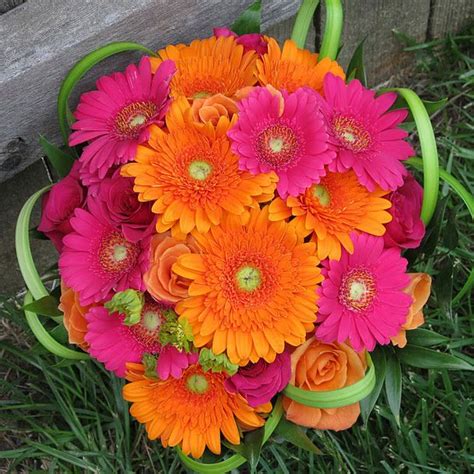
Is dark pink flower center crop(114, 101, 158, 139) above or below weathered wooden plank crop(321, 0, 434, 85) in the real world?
above

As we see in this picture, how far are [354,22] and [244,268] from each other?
2.56 feet

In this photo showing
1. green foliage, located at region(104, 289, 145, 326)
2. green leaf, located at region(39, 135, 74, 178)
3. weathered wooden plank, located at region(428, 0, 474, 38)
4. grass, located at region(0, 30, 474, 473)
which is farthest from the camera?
weathered wooden plank, located at region(428, 0, 474, 38)

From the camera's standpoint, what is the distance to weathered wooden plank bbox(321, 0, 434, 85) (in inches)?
61.1

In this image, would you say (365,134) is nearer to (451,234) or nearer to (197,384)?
(451,234)

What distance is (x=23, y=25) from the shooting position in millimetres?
1132

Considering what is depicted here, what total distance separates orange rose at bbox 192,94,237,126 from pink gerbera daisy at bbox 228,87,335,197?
0.09 feet

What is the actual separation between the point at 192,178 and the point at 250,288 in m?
0.15

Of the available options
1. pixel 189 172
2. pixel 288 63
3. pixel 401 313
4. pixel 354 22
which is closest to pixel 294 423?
pixel 401 313

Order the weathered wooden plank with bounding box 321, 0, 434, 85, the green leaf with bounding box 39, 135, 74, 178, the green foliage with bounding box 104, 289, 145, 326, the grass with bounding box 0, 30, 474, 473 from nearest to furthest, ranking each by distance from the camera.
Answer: the green foliage with bounding box 104, 289, 145, 326 < the green leaf with bounding box 39, 135, 74, 178 < the grass with bounding box 0, 30, 474, 473 < the weathered wooden plank with bounding box 321, 0, 434, 85

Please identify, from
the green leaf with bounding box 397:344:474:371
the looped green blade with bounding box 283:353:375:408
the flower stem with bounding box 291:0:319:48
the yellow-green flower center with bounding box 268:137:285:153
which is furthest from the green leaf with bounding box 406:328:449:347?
the flower stem with bounding box 291:0:319:48

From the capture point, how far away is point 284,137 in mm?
998

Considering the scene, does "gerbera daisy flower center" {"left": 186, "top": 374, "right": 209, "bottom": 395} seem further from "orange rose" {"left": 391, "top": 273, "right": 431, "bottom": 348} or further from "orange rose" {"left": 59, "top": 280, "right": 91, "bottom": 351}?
"orange rose" {"left": 391, "top": 273, "right": 431, "bottom": 348}

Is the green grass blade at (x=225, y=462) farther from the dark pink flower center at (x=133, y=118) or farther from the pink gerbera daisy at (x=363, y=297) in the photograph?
the dark pink flower center at (x=133, y=118)

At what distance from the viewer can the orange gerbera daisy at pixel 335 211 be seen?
3.20ft
